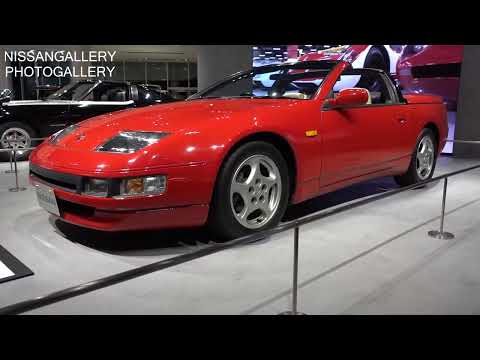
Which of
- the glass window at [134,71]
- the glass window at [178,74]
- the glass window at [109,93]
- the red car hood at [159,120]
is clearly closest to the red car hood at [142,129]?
the red car hood at [159,120]

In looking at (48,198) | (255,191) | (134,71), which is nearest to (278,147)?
(255,191)

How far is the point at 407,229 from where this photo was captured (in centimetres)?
297

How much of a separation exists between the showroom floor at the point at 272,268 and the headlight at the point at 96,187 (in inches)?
14.7

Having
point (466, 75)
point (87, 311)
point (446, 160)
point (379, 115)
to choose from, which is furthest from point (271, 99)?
point (466, 75)

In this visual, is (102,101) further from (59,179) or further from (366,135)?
(366,135)

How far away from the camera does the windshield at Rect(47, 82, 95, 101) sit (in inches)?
231

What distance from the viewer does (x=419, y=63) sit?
21.9 ft

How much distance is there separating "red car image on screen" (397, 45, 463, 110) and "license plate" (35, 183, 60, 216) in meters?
5.85

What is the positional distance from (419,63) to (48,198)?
5.92 m

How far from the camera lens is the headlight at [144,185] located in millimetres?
2211
